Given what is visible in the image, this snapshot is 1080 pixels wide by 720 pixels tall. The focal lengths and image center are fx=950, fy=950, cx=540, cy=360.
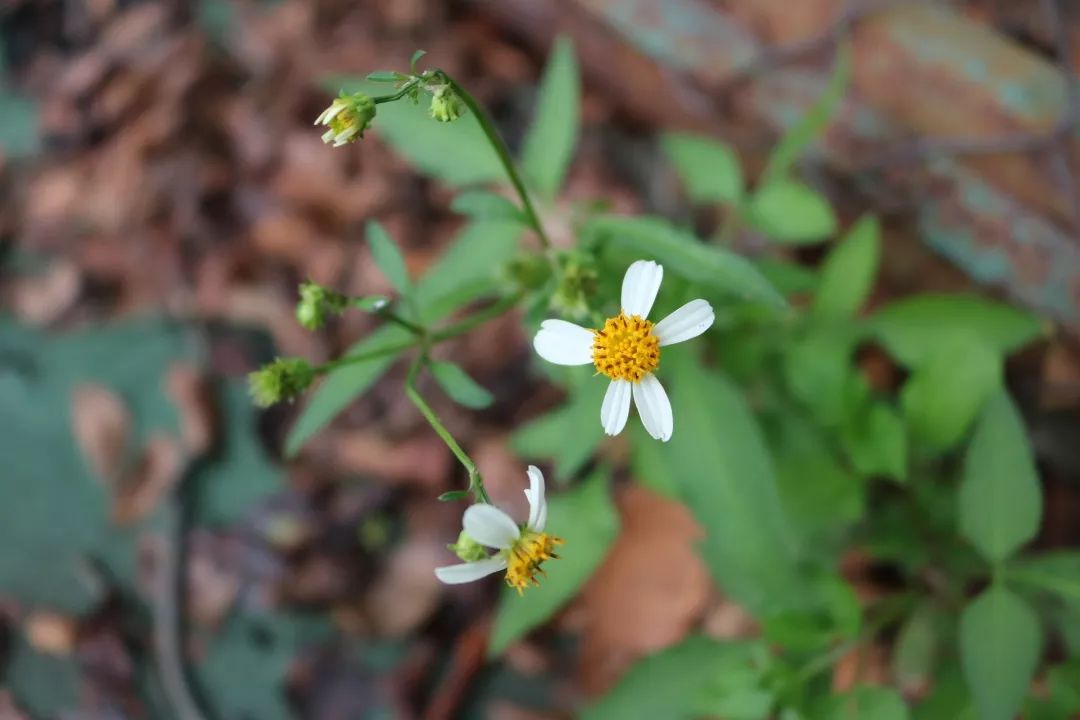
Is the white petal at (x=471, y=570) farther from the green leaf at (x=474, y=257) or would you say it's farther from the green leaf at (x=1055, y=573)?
the green leaf at (x=1055, y=573)

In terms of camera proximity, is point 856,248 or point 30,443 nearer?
point 856,248

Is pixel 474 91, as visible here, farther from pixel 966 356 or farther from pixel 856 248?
pixel 966 356

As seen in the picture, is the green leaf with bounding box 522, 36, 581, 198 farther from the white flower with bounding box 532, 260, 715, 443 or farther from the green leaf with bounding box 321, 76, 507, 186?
the white flower with bounding box 532, 260, 715, 443

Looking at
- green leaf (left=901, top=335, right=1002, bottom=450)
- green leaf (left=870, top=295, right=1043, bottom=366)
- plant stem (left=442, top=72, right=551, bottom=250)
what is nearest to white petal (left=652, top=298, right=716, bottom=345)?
plant stem (left=442, top=72, right=551, bottom=250)

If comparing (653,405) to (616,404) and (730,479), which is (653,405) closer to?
(616,404)

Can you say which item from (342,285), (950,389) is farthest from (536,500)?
(342,285)

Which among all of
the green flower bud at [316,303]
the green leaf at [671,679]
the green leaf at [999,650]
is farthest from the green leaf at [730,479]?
the green flower bud at [316,303]

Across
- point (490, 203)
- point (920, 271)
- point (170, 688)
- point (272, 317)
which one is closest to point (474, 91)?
point (272, 317)

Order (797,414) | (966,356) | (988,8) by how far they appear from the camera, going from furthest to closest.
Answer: (988,8)
(797,414)
(966,356)
